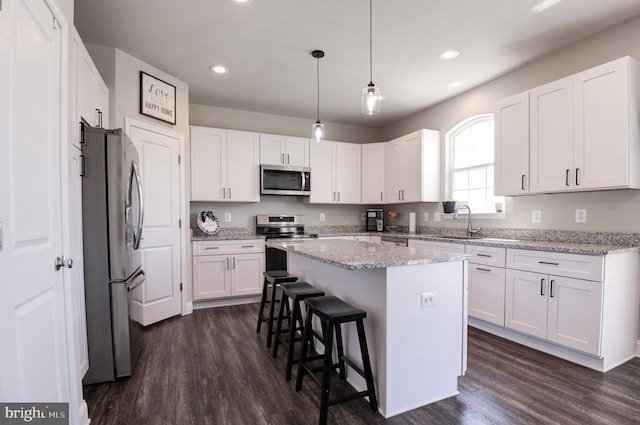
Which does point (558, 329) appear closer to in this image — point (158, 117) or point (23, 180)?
point (23, 180)

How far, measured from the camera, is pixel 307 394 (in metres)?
1.98

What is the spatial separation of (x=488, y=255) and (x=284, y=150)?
9.69ft

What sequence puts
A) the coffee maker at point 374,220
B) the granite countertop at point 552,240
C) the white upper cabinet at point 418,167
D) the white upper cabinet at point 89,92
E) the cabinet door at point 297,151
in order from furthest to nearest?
the coffee maker at point 374,220 → the cabinet door at point 297,151 → the white upper cabinet at point 418,167 → the granite countertop at point 552,240 → the white upper cabinet at point 89,92

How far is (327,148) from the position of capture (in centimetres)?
489

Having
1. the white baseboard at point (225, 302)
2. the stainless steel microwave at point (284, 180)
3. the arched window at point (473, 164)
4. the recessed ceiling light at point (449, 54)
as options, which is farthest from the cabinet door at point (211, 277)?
the recessed ceiling light at point (449, 54)

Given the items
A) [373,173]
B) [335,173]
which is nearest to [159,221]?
[335,173]

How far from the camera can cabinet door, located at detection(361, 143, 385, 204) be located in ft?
16.6

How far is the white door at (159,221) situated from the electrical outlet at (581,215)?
13.1 ft

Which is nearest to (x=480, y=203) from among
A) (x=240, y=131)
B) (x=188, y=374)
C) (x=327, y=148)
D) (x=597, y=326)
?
(x=597, y=326)

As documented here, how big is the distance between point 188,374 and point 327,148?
357 cm

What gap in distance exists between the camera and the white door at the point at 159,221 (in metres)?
3.17

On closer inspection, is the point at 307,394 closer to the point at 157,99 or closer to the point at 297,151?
the point at 157,99

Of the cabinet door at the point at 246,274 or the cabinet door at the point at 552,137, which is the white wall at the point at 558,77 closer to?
the cabinet door at the point at 552,137

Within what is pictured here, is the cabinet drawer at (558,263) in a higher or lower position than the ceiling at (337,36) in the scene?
lower
